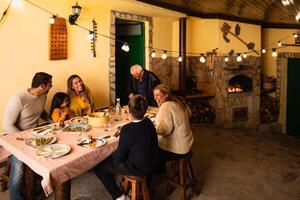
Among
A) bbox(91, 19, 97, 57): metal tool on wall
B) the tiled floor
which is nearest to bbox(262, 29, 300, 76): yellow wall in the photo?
the tiled floor

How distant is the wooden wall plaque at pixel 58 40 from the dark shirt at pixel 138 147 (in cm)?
217

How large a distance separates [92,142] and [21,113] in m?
0.94

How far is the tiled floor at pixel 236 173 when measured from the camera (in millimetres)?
3283

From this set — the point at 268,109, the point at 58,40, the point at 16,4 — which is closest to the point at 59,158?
the point at 16,4

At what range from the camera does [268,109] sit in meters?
7.81

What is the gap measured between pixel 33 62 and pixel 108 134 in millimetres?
1727

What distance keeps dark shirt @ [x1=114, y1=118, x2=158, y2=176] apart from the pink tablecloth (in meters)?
0.21

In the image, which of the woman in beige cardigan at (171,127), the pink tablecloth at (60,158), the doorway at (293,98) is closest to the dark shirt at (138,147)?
the pink tablecloth at (60,158)

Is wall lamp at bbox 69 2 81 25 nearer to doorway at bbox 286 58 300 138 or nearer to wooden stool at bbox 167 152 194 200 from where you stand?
wooden stool at bbox 167 152 194 200

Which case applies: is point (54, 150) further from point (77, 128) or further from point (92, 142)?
point (77, 128)

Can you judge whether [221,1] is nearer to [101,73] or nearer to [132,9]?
[132,9]

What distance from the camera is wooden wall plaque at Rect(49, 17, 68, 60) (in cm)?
407

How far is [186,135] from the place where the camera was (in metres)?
2.98

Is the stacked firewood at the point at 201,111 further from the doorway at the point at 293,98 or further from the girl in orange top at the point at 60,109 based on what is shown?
the girl in orange top at the point at 60,109
